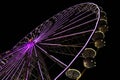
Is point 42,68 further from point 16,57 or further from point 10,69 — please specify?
Answer: point 16,57

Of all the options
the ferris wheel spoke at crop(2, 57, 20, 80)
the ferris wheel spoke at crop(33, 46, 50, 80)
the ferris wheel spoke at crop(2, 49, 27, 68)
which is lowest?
the ferris wheel spoke at crop(33, 46, 50, 80)

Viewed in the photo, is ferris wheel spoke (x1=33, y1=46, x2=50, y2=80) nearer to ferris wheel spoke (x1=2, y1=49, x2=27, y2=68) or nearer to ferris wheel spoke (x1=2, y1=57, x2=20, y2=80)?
ferris wheel spoke (x1=2, y1=49, x2=27, y2=68)

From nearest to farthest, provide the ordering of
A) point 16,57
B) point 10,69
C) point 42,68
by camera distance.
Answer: point 42,68 < point 10,69 < point 16,57

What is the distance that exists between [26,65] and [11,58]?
1992 millimetres

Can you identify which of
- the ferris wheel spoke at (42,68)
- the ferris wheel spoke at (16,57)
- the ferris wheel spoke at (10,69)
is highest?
the ferris wheel spoke at (16,57)

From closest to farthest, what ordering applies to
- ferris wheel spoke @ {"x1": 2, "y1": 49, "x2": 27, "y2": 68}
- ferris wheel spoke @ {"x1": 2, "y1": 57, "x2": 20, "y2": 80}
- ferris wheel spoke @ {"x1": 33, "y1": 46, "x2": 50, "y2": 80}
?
1. ferris wheel spoke @ {"x1": 33, "y1": 46, "x2": 50, "y2": 80}
2. ferris wheel spoke @ {"x1": 2, "y1": 57, "x2": 20, "y2": 80}
3. ferris wheel spoke @ {"x1": 2, "y1": 49, "x2": 27, "y2": 68}

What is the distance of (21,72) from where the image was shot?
9969mm

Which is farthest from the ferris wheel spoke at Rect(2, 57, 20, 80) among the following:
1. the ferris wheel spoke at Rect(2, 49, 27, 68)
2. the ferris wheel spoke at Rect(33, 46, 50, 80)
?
the ferris wheel spoke at Rect(33, 46, 50, 80)

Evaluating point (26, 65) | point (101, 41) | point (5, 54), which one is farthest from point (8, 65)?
point (101, 41)

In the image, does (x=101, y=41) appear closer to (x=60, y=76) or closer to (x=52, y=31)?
(x=52, y=31)

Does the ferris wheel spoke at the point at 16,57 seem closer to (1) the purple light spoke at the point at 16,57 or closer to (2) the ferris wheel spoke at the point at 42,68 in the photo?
(1) the purple light spoke at the point at 16,57

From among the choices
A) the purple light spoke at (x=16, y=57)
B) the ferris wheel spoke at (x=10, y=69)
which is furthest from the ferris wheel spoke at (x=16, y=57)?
the ferris wheel spoke at (x=10, y=69)

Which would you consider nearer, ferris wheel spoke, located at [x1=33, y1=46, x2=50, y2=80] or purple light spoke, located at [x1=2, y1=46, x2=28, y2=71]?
ferris wheel spoke, located at [x1=33, y1=46, x2=50, y2=80]

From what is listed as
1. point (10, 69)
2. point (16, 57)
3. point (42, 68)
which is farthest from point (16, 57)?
point (42, 68)
